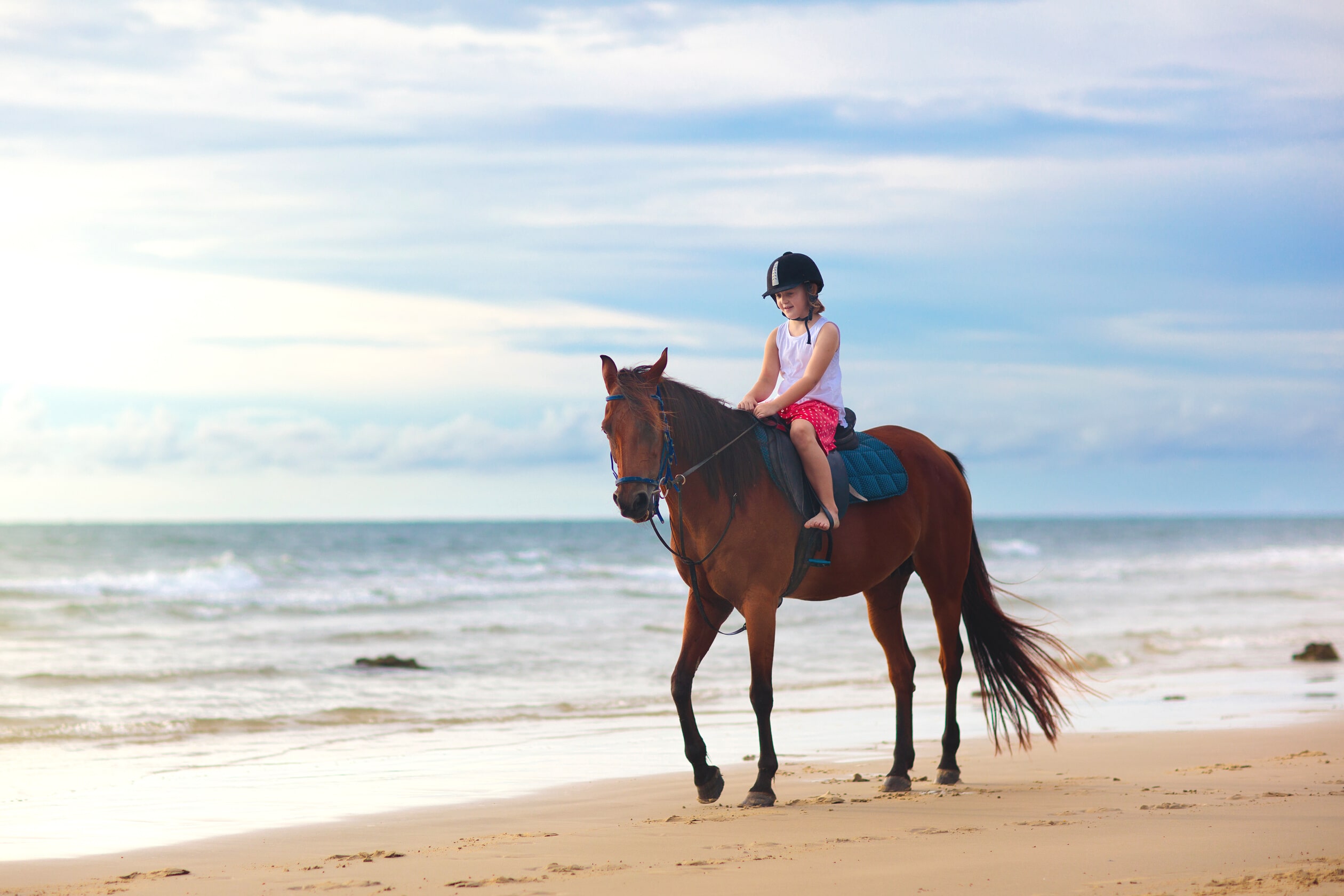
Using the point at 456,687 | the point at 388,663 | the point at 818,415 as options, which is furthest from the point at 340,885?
the point at 388,663

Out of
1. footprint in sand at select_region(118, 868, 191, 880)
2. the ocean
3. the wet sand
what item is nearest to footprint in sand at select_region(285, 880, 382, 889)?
the wet sand

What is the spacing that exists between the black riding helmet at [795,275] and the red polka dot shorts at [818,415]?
11.9 inches

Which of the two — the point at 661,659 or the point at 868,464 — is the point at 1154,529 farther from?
the point at 868,464

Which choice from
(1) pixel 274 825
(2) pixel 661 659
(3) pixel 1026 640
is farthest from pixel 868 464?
(2) pixel 661 659

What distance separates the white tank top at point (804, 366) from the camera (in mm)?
5188

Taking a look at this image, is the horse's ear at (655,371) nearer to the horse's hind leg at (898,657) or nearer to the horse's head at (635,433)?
the horse's head at (635,433)

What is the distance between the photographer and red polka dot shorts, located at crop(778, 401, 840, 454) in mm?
5273

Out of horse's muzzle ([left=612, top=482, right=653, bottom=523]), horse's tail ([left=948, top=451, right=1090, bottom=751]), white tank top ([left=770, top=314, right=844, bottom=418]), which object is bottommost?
horse's tail ([left=948, top=451, right=1090, bottom=751])

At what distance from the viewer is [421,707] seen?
376 inches

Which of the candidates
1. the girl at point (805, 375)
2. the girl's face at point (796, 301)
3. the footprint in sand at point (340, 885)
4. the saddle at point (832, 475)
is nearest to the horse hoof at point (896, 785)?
the saddle at point (832, 475)

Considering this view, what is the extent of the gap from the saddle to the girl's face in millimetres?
500

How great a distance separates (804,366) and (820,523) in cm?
73

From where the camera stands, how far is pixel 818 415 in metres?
5.28

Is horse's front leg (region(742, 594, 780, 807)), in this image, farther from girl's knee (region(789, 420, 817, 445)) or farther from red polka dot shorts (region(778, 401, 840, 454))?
Result: red polka dot shorts (region(778, 401, 840, 454))
